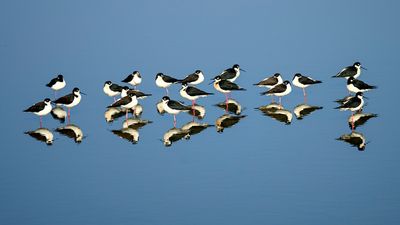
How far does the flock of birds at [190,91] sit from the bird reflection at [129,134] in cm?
54

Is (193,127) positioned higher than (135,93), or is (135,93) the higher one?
(135,93)

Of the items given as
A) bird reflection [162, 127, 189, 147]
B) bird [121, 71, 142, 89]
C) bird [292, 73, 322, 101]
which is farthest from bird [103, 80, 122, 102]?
bird [292, 73, 322, 101]

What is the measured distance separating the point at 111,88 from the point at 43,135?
14.5ft

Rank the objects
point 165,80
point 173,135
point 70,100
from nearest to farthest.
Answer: point 173,135 < point 70,100 < point 165,80

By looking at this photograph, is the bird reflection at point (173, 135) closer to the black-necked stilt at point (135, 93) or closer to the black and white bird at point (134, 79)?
the black-necked stilt at point (135, 93)

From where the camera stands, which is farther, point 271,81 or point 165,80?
point 165,80

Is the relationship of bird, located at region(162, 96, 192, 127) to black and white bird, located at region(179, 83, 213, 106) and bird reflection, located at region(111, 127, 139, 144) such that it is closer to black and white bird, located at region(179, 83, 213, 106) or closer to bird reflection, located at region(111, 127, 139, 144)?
bird reflection, located at region(111, 127, 139, 144)

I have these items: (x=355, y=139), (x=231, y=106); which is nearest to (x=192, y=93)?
(x=231, y=106)

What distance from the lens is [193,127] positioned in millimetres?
22250

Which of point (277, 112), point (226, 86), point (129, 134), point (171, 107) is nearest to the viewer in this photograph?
point (129, 134)

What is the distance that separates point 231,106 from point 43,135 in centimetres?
638

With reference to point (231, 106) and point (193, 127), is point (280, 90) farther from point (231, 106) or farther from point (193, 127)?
point (193, 127)

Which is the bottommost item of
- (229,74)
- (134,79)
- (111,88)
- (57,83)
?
(111,88)
